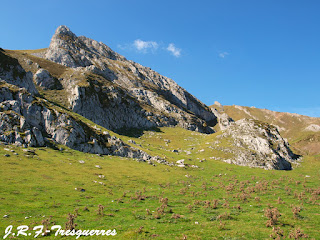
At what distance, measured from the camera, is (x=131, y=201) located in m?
33.1

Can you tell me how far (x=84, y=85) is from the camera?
131250mm

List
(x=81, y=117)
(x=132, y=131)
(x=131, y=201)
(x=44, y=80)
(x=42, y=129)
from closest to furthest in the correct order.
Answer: (x=131, y=201) < (x=42, y=129) < (x=81, y=117) < (x=44, y=80) < (x=132, y=131)

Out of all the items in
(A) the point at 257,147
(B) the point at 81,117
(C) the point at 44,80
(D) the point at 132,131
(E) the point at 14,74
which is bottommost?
(D) the point at 132,131

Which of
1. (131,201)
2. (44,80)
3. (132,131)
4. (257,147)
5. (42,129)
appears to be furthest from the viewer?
(132,131)

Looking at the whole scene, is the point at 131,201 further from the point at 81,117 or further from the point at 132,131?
the point at 132,131

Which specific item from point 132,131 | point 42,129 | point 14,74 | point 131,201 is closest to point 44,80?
point 14,74

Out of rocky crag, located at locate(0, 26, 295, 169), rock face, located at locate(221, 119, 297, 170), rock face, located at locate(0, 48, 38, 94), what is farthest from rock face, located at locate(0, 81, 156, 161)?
rock face, located at locate(221, 119, 297, 170)

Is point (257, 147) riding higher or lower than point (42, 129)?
higher

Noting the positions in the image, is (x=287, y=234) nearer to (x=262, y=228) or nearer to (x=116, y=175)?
(x=262, y=228)

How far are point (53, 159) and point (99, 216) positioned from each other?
34.0 metres

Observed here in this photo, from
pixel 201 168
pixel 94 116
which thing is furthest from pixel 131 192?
pixel 94 116

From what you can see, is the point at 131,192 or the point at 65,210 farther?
the point at 131,192

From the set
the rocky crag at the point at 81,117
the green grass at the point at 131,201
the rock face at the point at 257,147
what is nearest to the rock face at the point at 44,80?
the rocky crag at the point at 81,117

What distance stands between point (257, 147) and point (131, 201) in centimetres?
8386
